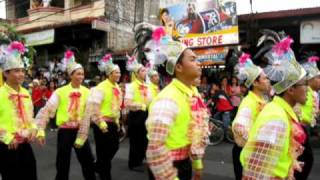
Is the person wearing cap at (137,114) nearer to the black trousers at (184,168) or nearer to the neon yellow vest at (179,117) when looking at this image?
the black trousers at (184,168)

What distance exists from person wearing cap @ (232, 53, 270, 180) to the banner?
8.11 m

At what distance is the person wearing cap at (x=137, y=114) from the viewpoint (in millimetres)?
7977

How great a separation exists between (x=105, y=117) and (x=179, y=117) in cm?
372

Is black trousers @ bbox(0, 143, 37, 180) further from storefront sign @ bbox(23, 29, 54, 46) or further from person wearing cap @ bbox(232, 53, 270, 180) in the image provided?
storefront sign @ bbox(23, 29, 54, 46)

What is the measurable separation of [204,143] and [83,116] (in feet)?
9.60

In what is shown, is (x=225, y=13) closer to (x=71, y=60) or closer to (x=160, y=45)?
(x=71, y=60)

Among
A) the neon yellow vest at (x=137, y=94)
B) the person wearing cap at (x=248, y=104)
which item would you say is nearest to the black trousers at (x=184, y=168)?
the person wearing cap at (x=248, y=104)

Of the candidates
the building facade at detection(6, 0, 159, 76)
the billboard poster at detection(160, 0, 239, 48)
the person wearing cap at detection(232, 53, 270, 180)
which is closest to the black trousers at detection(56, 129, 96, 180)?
the person wearing cap at detection(232, 53, 270, 180)

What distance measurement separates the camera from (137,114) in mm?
8227

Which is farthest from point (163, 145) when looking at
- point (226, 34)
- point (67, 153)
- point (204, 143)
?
point (226, 34)

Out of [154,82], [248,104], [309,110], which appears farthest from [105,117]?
[309,110]

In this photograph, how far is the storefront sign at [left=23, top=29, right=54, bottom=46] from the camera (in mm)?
18953

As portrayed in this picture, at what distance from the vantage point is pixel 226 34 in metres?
13.6

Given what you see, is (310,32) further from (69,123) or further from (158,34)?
(158,34)
